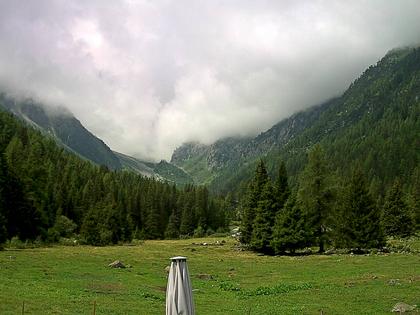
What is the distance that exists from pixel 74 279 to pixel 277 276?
1936 centimetres

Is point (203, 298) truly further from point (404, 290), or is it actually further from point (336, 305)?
point (404, 290)

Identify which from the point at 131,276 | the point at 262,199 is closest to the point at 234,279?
the point at 131,276

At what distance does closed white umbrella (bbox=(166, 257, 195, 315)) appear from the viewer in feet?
43.5

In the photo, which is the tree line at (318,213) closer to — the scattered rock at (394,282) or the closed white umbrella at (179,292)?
the scattered rock at (394,282)

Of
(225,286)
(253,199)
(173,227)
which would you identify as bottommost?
(225,286)

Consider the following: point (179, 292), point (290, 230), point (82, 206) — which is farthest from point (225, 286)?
point (82, 206)

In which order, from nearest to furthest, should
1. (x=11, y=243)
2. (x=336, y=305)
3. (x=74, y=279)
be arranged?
(x=336, y=305) < (x=74, y=279) < (x=11, y=243)

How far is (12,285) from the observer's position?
3059 centimetres

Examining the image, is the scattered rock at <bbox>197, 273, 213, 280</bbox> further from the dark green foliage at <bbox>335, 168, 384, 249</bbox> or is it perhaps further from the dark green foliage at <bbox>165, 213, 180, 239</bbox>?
the dark green foliage at <bbox>165, 213, 180, 239</bbox>

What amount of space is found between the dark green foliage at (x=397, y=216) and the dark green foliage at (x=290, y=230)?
3440cm

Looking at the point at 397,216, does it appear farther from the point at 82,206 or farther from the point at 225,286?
the point at 82,206

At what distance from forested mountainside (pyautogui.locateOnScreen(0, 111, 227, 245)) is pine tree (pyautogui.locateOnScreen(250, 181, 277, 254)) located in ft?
115

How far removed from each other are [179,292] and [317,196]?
5798cm

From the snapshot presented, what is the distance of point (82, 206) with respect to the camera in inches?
5064
